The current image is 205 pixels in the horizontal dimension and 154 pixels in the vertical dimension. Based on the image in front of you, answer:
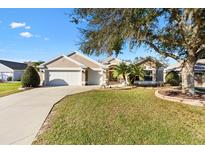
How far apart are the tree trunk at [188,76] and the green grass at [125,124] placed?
3.04m

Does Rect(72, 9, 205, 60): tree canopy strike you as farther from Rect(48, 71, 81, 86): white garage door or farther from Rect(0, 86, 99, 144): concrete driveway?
Rect(48, 71, 81, 86): white garage door

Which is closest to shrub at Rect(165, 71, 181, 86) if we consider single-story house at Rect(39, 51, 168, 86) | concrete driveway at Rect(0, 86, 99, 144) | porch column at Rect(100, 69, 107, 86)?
single-story house at Rect(39, 51, 168, 86)

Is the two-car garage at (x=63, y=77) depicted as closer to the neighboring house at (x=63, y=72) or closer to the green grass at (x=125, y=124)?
the neighboring house at (x=63, y=72)

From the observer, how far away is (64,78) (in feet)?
96.5

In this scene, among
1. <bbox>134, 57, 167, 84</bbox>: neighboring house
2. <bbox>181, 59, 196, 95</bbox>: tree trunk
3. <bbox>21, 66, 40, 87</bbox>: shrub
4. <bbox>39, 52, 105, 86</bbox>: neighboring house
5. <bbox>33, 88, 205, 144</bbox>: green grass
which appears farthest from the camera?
<bbox>134, 57, 167, 84</bbox>: neighboring house

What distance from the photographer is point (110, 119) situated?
8727 mm

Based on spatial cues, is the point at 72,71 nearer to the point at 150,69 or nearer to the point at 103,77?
the point at 103,77

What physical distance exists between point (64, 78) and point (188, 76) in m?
18.7

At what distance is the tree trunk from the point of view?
44.2ft
